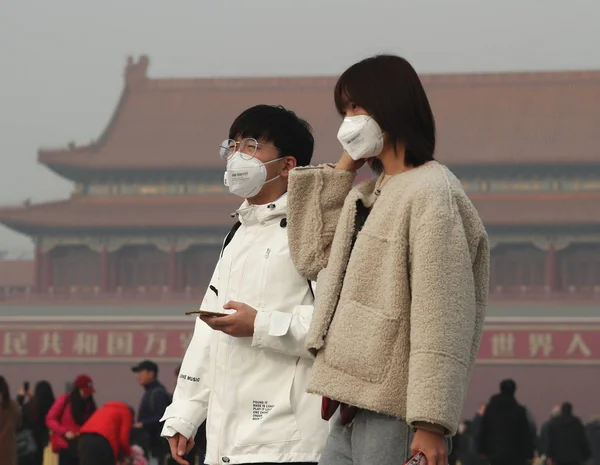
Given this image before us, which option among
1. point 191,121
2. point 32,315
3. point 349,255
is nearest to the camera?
point 349,255

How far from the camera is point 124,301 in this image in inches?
879

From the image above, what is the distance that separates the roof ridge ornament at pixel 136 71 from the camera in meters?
26.6

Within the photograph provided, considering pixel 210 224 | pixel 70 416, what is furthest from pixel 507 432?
pixel 210 224

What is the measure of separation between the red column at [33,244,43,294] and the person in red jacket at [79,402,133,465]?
738 inches

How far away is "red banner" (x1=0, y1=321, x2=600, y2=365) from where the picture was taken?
68.0 feet

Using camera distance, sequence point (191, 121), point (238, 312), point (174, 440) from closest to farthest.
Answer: point (238, 312)
point (174, 440)
point (191, 121)

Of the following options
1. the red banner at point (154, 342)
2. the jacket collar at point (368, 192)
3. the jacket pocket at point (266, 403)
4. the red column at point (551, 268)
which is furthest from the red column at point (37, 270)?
the jacket collar at point (368, 192)

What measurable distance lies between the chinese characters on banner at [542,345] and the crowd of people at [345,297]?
18496 mm

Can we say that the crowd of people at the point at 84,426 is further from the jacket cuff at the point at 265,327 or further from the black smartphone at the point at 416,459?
the black smartphone at the point at 416,459

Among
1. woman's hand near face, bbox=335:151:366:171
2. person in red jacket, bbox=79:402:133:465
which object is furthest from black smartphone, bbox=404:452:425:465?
person in red jacket, bbox=79:402:133:465

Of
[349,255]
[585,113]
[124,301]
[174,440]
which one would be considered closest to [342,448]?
[349,255]

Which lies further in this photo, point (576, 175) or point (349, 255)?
point (576, 175)

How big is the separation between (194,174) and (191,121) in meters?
2.00

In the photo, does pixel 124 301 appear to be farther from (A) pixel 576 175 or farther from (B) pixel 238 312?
(B) pixel 238 312
